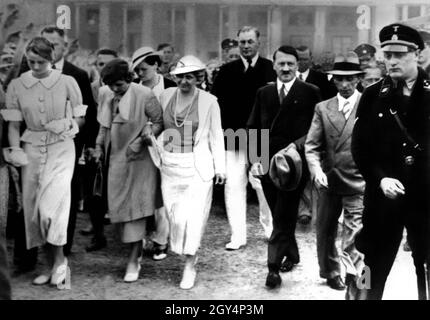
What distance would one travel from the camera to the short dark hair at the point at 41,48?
519 centimetres

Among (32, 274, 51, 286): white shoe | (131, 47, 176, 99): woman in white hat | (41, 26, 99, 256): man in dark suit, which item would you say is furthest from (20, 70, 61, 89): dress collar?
(32, 274, 51, 286): white shoe

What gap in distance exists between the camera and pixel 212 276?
532 centimetres

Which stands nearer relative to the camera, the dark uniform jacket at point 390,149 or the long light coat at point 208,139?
the dark uniform jacket at point 390,149

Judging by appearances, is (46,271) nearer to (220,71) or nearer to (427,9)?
(220,71)

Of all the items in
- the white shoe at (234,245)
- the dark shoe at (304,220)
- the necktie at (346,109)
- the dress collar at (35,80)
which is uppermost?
the dress collar at (35,80)

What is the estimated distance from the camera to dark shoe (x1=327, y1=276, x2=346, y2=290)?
17.2ft

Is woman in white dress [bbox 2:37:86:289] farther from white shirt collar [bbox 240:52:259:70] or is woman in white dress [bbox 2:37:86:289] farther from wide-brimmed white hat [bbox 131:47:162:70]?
white shirt collar [bbox 240:52:259:70]

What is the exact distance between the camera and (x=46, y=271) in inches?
208

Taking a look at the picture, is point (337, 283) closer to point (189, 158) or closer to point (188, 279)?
point (188, 279)

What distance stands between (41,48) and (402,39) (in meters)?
2.25

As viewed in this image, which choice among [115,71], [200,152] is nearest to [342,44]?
[200,152]

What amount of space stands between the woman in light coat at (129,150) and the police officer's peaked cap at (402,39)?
4.96 feet

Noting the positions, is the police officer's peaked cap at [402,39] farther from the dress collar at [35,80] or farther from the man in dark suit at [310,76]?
the dress collar at [35,80]

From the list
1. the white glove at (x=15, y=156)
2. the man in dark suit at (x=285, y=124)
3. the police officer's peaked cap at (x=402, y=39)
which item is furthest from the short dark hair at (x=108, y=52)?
→ the police officer's peaked cap at (x=402, y=39)
